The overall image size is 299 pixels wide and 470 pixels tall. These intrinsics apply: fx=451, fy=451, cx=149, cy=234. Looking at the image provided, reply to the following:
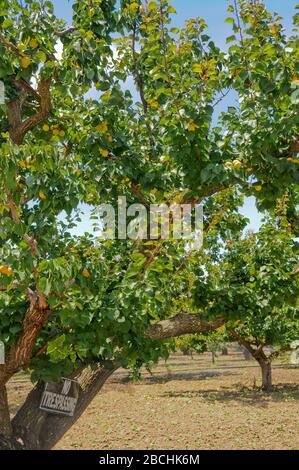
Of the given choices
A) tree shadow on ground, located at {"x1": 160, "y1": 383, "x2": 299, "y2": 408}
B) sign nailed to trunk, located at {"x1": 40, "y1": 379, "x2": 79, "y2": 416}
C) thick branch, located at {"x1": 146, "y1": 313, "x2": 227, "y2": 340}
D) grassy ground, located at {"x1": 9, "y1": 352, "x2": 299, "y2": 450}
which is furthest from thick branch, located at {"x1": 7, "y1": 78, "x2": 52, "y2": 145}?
tree shadow on ground, located at {"x1": 160, "y1": 383, "x2": 299, "y2": 408}

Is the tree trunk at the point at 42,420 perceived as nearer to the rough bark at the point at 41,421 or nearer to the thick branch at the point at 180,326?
the rough bark at the point at 41,421

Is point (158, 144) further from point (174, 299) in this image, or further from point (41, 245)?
point (174, 299)

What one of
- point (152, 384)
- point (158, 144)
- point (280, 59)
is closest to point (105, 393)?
point (152, 384)

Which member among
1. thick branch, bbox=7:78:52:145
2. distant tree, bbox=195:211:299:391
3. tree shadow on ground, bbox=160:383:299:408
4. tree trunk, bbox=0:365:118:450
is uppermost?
thick branch, bbox=7:78:52:145

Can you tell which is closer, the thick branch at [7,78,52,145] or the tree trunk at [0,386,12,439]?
the tree trunk at [0,386,12,439]

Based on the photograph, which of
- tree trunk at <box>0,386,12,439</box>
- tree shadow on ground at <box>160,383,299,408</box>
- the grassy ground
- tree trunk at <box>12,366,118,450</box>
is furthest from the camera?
tree shadow on ground at <box>160,383,299,408</box>

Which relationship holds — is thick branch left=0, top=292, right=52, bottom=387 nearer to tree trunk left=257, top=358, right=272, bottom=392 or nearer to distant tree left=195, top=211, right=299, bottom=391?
distant tree left=195, top=211, right=299, bottom=391

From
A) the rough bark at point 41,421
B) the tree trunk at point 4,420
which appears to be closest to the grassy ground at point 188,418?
the rough bark at point 41,421

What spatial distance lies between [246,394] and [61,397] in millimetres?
15275

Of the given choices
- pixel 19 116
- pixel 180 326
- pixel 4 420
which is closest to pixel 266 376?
pixel 180 326

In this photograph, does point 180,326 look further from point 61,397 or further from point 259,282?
point 61,397

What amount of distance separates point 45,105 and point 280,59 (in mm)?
2448

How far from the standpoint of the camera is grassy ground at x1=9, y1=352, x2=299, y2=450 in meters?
10.4

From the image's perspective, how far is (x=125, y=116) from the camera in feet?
16.5
